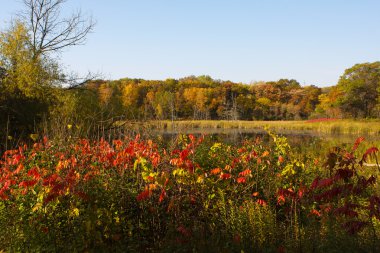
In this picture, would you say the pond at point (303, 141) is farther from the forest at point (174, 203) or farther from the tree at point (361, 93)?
the tree at point (361, 93)

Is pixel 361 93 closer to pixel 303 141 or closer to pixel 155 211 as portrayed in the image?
pixel 303 141

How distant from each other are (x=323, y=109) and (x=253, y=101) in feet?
57.9

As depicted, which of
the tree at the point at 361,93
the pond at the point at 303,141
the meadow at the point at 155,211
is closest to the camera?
the meadow at the point at 155,211

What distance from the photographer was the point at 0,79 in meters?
15.8

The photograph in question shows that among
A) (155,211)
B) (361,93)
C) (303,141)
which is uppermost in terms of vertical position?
(361,93)

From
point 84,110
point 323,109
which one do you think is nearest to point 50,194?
point 84,110

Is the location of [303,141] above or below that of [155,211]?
below

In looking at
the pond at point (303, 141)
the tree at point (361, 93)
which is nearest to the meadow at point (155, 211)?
the pond at point (303, 141)

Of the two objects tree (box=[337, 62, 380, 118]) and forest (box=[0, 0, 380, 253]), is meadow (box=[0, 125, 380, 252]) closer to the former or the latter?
forest (box=[0, 0, 380, 253])

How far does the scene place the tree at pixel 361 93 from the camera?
5002 centimetres

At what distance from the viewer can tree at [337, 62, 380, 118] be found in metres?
50.0

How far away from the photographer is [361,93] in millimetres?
50594

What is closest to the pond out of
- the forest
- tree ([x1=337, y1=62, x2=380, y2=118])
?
the forest

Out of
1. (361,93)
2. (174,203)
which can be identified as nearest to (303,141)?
(174,203)
